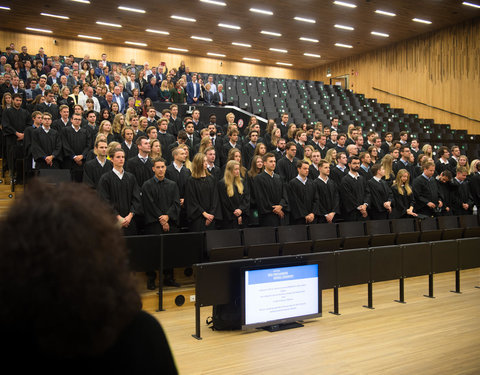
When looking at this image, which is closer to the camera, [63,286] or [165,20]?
[63,286]

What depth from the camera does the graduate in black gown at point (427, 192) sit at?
324 inches

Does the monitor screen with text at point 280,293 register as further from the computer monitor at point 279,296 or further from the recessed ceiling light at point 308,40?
the recessed ceiling light at point 308,40

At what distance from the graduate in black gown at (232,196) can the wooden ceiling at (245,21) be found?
978cm

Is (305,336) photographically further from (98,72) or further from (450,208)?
(98,72)

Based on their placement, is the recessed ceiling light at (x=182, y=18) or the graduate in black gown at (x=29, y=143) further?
the recessed ceiling light at (x=182, y=18)

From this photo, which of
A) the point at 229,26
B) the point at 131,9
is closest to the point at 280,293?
the point at 131,9

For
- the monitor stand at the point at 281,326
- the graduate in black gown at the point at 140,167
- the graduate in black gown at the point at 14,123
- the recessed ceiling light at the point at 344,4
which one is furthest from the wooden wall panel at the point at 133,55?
the monitor stand at the point at 281,326

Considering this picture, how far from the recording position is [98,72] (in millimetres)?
13703

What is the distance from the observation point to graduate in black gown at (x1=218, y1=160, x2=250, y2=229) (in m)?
6.59

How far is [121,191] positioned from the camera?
5875mm

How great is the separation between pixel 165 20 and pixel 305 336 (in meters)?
15.1

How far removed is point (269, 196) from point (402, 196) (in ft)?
8.24

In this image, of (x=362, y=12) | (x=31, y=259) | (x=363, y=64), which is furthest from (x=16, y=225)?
(x=363, y=64)

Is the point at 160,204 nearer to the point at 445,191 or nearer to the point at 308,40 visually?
the point at 445,191
